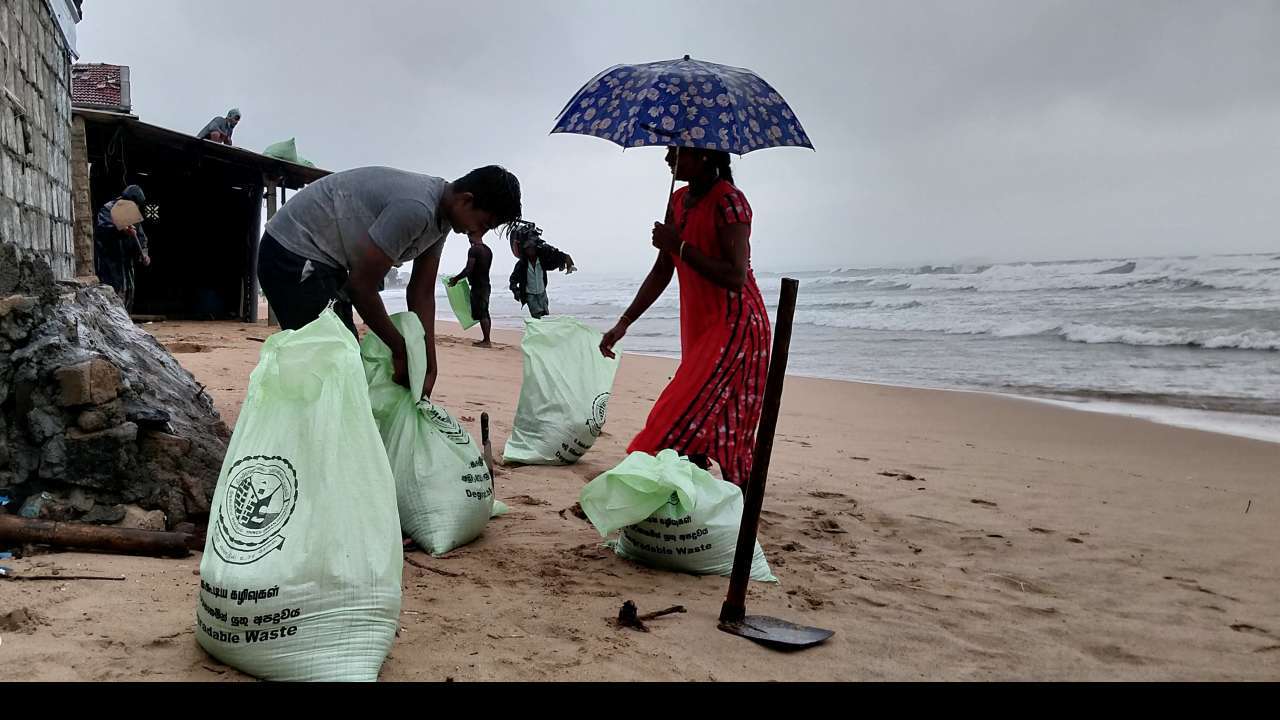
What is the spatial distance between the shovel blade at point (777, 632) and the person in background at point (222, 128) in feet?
34.4

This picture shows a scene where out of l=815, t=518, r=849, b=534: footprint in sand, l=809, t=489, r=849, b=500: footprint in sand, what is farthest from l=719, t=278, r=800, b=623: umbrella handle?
l=809, t=489, r=849, b=500: footprint in sand

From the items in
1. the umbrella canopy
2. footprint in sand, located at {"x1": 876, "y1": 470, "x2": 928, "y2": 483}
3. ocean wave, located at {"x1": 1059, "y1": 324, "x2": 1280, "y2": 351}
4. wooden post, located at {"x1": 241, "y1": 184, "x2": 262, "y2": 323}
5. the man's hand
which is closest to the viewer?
the umbrella canopy

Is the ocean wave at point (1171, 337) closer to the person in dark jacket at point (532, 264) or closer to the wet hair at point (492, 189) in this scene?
the person in dark jacket at point (532, 264)

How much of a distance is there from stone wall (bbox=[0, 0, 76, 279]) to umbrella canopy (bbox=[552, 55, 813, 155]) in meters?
2.10

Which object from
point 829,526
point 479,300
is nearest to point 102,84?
point 479,300

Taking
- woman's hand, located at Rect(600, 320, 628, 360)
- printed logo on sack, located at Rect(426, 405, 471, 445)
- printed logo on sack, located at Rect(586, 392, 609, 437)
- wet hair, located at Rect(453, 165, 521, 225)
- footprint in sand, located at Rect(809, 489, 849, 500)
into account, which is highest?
wet hair, located at Rect(453, 165, 521, 225)

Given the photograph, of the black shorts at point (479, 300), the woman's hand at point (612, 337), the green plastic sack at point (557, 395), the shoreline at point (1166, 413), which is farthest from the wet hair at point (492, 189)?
the black shorts at point (479, 300)

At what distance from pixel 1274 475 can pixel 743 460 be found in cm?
340

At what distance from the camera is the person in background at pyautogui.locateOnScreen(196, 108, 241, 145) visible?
10.9m

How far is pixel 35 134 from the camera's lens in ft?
12.6

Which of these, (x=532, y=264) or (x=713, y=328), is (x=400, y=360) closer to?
(x=713, y=328)

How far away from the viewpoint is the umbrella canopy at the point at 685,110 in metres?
2.62

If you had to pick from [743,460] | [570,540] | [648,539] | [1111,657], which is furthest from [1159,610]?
[570,540]

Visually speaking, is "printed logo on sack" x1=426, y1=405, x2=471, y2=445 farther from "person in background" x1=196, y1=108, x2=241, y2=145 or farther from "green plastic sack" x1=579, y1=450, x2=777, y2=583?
"person in background" x1=196, y1=108, x2=241, y2=145
